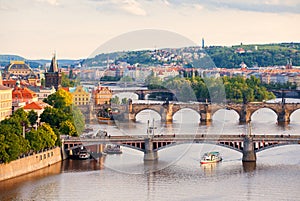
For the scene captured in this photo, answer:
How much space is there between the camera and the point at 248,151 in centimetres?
3400

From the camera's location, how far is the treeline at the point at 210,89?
3662cm

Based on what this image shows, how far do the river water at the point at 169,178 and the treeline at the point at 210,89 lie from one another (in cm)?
174

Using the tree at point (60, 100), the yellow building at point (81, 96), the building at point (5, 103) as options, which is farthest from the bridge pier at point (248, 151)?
the tree at point (60, 100)

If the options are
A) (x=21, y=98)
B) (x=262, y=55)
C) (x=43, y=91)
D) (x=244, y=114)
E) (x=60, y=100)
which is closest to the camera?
(x=21, y=98)

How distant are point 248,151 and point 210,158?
125cm

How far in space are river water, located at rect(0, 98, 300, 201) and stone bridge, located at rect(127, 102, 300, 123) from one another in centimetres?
947

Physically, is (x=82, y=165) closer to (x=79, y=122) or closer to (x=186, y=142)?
(x=79, y=122)

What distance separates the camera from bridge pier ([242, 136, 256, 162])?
33.8m

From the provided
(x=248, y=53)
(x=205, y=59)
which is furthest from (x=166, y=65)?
(x=248, y=53)

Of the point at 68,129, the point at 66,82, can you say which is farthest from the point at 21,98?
the point at 66,82

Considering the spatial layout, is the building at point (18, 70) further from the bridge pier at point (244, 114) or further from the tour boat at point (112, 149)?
the tour boat at point (112, 149)

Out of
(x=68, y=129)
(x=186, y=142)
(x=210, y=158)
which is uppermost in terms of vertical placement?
(x=68, y=129)

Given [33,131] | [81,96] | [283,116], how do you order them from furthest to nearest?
[283,116] → [81,96] → [33,131]

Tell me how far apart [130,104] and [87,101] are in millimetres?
9868
